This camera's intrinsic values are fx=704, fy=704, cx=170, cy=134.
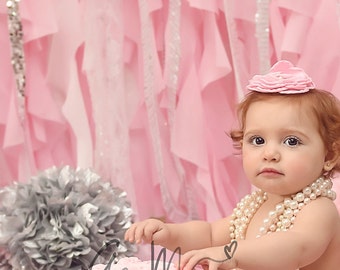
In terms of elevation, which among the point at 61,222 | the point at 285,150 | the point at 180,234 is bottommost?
the point at 61,222

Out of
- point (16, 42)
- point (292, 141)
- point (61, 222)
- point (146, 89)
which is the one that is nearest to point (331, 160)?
point (292, 141)

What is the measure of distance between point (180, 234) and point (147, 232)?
3.2 inches

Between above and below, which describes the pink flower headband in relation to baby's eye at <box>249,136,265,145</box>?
above

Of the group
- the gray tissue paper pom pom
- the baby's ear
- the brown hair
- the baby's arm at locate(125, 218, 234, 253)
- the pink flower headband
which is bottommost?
the gray tissue paper pom pom

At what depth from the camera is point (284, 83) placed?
3.12 feet

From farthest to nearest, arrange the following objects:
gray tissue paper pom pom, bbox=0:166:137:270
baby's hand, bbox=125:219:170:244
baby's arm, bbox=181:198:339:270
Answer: gray tissue paper pom pom, bbox=0:166:137:270
baby's hand, bbox=125:219:170:244
baby's arm, bbox=181:198:339:270

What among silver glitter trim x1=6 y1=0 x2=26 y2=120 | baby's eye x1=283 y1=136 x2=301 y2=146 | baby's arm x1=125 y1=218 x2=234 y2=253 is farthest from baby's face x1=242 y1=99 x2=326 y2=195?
silver glitter trim x1=6 y1=0 x2=26 y2=120

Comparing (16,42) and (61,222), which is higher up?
(16,42)

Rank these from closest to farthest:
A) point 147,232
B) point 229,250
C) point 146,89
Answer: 1. point 229,250
2. point 147,232
3. point 146,89

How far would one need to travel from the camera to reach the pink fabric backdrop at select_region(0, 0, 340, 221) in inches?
61.4

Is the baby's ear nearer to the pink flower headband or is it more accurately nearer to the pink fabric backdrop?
the pink flower headband

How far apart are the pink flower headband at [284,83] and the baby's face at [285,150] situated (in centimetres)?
2

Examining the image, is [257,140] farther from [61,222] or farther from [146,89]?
[146,89]

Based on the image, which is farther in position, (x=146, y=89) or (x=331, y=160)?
(x=146, y=89)
